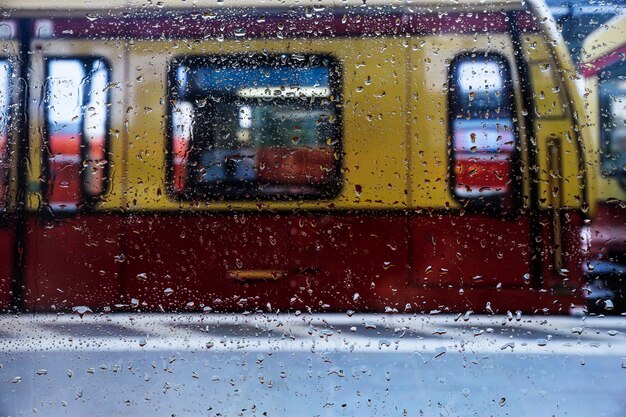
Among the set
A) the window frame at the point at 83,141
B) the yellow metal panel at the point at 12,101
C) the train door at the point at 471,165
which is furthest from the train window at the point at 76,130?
the train door at the point at 471,165

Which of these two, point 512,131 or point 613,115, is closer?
point 613,115

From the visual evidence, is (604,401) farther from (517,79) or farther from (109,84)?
(109,84)

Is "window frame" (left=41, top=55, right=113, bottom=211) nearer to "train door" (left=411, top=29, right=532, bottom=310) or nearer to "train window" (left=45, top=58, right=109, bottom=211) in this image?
"train window" (left=45, top=58, right=109, bottom=211)

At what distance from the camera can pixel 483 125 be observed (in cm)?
196

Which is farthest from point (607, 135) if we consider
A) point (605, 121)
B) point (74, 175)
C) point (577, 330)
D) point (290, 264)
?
point (74, 175)

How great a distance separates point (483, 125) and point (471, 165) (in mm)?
157

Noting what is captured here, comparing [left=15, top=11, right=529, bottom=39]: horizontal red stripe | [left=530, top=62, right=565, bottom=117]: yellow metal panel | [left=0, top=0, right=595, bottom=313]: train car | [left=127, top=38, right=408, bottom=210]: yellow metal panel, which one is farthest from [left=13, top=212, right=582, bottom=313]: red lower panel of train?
[left=15, top=11, right=529, bottom=39]: horizontal red stripe

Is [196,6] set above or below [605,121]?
above

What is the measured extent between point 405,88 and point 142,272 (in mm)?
1266

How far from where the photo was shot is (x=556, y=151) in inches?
78.9

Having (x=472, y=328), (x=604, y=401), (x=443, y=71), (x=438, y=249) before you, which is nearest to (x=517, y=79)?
(x=443, y=71)

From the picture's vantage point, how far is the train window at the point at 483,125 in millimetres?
1931

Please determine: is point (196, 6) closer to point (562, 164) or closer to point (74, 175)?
point (74, 175)

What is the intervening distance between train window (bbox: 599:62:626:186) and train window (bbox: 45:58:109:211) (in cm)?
176
